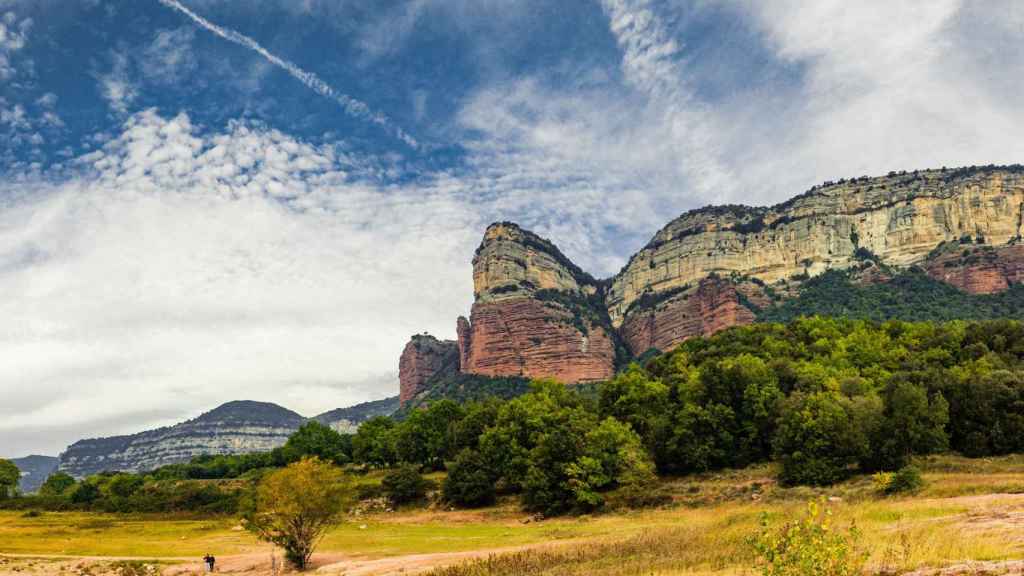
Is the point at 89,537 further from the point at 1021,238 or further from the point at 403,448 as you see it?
the point at 1021,238

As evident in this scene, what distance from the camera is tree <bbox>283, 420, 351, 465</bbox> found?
350 feet

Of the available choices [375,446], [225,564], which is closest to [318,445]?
[375,446]

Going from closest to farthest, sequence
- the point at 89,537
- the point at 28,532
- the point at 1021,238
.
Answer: the point at 89,537
the point at 28,532
the point at 1021,238

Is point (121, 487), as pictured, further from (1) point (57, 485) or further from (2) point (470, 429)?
(2) point (470, 429)

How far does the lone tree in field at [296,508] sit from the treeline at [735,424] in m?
23.3

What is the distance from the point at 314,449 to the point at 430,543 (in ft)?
245

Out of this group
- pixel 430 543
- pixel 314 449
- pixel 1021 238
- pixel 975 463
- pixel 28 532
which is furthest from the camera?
pixel 1021 238

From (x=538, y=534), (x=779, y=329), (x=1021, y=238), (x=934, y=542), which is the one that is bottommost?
(x=538, y=534)

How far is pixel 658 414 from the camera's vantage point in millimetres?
69000

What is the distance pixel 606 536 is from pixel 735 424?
34.5 metres

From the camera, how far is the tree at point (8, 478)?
104 meters

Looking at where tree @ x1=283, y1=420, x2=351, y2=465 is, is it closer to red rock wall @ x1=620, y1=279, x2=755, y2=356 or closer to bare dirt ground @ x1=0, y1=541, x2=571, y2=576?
bare dirt ground @ x1=0, y1=541, x2=571, y2=576

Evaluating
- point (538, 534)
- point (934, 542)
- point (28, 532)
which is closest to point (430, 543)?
point (538, 534)

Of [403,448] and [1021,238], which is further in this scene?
[1021,238]
